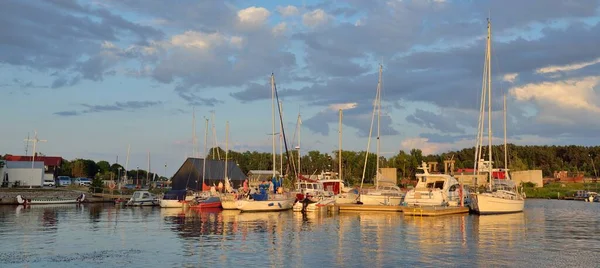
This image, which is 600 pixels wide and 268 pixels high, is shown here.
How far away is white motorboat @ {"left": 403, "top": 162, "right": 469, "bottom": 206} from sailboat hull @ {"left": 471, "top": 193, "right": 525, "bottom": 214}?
6.93ft

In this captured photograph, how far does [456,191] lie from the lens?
57.7 metres

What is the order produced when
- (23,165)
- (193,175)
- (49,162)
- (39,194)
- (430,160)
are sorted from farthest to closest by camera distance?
(430,160) < (49,162) < (23,165) < (193,175) < (39,194)

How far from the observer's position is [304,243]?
31.0 meters

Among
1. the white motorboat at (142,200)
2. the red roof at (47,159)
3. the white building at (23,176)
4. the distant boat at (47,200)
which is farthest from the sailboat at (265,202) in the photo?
the red roof at (47,159)

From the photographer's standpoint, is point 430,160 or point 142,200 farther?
point 430,160

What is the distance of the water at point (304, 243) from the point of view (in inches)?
965

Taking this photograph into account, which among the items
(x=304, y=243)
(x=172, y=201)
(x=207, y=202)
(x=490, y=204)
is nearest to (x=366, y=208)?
(x=490, y=204)

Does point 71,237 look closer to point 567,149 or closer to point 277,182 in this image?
point 277,182

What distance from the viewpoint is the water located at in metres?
24.5

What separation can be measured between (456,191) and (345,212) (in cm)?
1143

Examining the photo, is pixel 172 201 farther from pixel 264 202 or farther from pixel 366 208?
pixel 366 208

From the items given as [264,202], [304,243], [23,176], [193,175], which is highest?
[193,175]

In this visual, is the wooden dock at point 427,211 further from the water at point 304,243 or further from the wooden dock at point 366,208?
the wooden dock at point 366,208

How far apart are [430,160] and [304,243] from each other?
5976 inches
